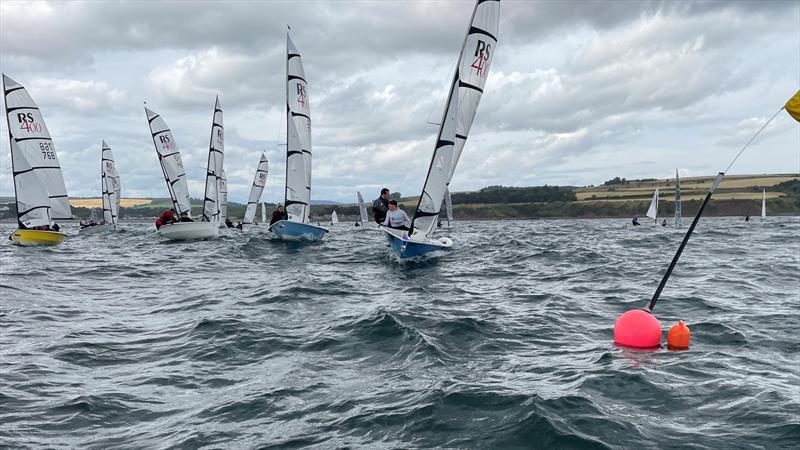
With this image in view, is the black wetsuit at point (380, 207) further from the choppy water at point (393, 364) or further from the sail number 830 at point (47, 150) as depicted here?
the sail number 830 at point (47, 150)

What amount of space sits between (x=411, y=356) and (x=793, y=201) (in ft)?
388

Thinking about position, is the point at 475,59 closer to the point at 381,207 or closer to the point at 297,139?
the point at 381,207

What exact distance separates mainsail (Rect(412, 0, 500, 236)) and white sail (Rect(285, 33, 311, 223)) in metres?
11.8

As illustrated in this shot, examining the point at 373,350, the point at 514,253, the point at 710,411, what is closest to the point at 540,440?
the point at 710,411

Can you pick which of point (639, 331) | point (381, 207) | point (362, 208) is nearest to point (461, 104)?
point (381, 207)

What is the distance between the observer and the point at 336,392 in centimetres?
727

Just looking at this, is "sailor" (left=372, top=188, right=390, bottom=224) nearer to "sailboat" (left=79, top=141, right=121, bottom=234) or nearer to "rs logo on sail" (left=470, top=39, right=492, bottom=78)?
"rs logo on sail" (left=470, top=39, right=492, bottom=78)

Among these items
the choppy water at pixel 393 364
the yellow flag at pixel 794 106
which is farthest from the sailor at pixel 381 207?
the yellow flag at pixel 794 106

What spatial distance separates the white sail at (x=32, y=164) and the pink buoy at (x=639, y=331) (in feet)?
106

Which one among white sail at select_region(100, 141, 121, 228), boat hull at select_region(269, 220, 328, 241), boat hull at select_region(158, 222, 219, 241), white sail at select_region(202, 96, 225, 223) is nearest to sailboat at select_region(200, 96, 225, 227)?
white sail at select_region(202, 96, 225, 223)

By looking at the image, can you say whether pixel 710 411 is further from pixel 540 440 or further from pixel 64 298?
pixel 64 298

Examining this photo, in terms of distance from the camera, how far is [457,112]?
22.6m

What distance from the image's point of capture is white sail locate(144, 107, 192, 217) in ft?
136

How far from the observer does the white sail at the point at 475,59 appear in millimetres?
22156
